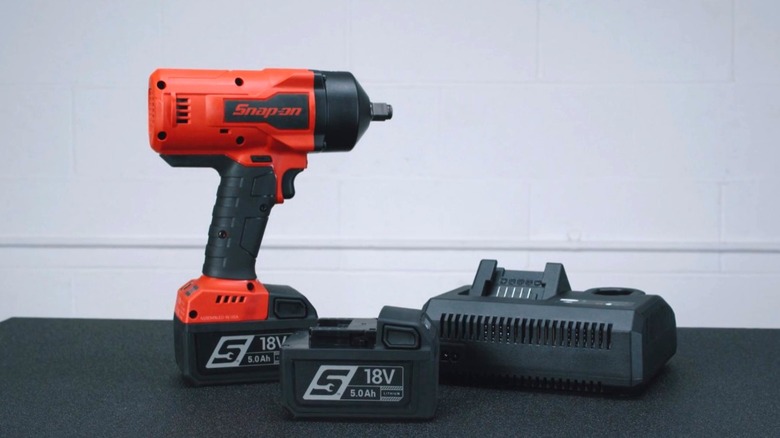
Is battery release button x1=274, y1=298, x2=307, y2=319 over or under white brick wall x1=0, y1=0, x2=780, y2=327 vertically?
under

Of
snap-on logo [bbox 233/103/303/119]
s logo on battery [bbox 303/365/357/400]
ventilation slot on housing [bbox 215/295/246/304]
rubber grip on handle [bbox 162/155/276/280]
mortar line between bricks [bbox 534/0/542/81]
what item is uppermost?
mortar line between bricks [bbox 534/0/542/81]

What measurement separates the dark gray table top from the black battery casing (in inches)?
0.8

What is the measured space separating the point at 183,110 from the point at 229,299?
216 millimetres

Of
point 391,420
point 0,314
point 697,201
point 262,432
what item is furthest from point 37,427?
point 697,201

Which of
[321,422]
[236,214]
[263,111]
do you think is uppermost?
[263,111]

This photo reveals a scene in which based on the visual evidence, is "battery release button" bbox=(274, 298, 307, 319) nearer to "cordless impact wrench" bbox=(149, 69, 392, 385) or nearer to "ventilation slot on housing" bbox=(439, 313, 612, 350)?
"cordless impact wrench" bbox=(149, 69, 392, 385)

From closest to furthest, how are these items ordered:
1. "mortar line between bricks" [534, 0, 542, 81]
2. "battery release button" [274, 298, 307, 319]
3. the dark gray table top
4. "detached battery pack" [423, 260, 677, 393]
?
the dark gray table top
"detached battery pack" [423, 260, 677, 393]
"battery release button" [274, 298, 307, 319]
"mortar line between bricks" [534, 0, 542, 81]

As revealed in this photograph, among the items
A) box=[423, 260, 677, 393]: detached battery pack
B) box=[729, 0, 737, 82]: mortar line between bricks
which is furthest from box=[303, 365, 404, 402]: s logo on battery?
box=[729, 0, 737, 82]: mortar line between bricks

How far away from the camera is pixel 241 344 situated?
1.02 m

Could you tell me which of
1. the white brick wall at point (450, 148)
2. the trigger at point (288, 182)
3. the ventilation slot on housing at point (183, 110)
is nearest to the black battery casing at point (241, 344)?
the trigger at point (288, 182)

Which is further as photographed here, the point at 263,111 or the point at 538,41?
the point at 538,41

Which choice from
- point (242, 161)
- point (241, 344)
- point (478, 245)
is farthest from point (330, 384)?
point (478, 245)

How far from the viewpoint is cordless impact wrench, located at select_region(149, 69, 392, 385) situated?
39.0 inches

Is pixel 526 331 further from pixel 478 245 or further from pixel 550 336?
pixel 478 245
